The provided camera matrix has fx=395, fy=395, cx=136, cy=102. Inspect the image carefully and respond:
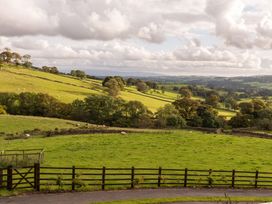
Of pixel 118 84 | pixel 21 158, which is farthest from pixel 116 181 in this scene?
pixel 118 84

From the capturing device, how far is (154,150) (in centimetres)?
4378

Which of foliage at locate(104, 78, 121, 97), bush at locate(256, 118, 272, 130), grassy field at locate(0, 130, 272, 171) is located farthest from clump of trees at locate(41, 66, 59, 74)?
grassy field at locate(0, 130, 272, 171)

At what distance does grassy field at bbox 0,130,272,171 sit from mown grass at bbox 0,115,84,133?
8.22 m

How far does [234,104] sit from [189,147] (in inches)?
4250

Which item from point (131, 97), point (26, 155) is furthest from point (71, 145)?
point (131, 97)

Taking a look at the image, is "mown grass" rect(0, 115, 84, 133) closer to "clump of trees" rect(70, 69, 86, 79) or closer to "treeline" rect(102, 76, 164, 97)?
"treeline" rect(102, 76, 164, 97)

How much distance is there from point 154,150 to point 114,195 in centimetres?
1821

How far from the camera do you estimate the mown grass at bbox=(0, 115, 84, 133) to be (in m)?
60.9

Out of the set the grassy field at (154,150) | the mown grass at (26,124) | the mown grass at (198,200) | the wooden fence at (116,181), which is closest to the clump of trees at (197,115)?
the mown grass at (26,124)

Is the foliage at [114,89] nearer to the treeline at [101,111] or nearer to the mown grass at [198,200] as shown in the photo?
the treeline at [101,111]

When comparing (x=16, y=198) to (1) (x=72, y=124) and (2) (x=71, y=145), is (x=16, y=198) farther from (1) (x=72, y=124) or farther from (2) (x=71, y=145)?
(1) (x=72, y=124)

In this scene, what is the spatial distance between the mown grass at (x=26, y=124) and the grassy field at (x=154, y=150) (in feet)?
27.0

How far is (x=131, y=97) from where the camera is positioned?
136 meters

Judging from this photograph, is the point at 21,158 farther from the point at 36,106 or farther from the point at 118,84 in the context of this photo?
the point at 118,84
